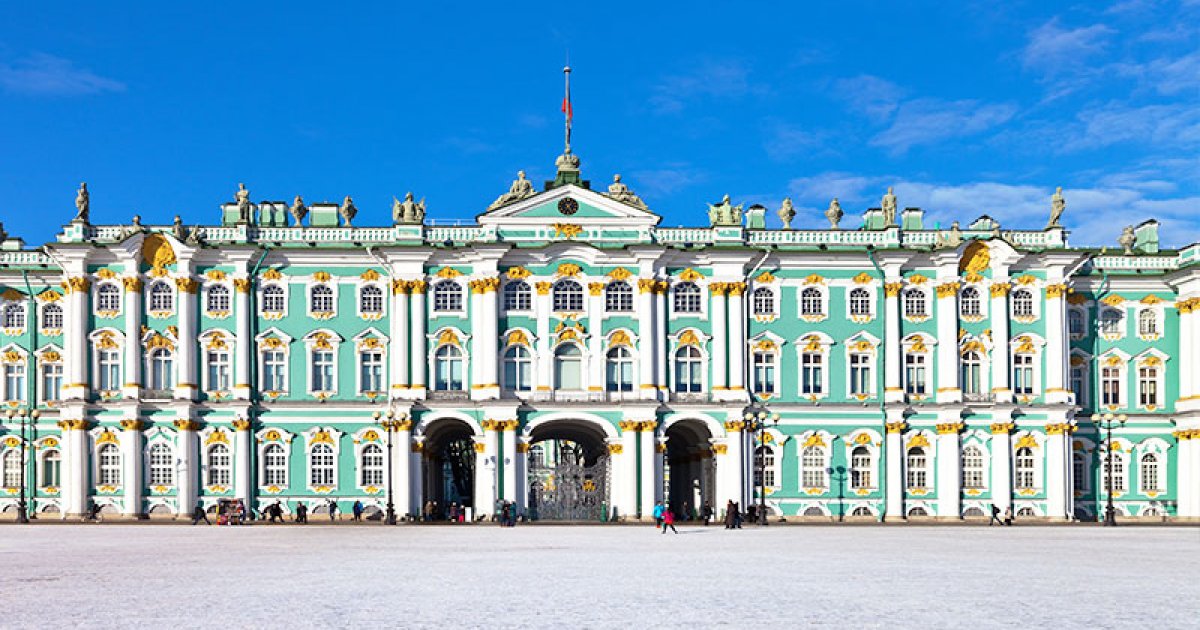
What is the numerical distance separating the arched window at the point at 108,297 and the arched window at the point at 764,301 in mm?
31361

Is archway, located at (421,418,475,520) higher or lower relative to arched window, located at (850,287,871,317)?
lower

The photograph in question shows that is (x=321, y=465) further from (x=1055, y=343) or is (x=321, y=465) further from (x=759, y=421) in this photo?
(x=1055, y=343)

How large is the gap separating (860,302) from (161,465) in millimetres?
38105

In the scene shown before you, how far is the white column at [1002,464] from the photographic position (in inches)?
2795

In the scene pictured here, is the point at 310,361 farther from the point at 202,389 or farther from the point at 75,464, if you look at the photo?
the point at 75,464

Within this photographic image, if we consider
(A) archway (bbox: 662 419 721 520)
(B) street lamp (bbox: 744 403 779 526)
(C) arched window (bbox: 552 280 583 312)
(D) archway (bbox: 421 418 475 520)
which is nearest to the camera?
(B) street lamp (bbox: 744 403 779 526)

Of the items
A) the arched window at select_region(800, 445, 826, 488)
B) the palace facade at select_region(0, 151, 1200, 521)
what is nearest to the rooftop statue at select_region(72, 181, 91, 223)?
the palace facade at select_region(0, 151, 1200, 521)

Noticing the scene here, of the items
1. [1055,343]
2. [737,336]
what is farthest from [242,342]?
[1055,343]

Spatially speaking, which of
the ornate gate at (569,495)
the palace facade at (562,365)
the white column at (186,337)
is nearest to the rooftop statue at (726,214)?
the palace facade at (562,365)

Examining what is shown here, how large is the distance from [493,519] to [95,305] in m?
24.0

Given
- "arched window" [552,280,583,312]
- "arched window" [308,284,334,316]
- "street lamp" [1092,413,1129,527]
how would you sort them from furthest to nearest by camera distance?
"arched window" [308,284,334,316] → "arched window" [552,280,583,312] → "street lamp" [1092,413,1129,527]

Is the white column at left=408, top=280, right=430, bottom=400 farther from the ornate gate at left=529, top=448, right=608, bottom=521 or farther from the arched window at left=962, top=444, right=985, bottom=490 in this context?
the arched window at left=962, top=444, right=985, bottom=490

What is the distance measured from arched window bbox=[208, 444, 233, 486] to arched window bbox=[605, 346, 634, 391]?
20.4 meters

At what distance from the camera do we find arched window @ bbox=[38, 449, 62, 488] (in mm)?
71812
